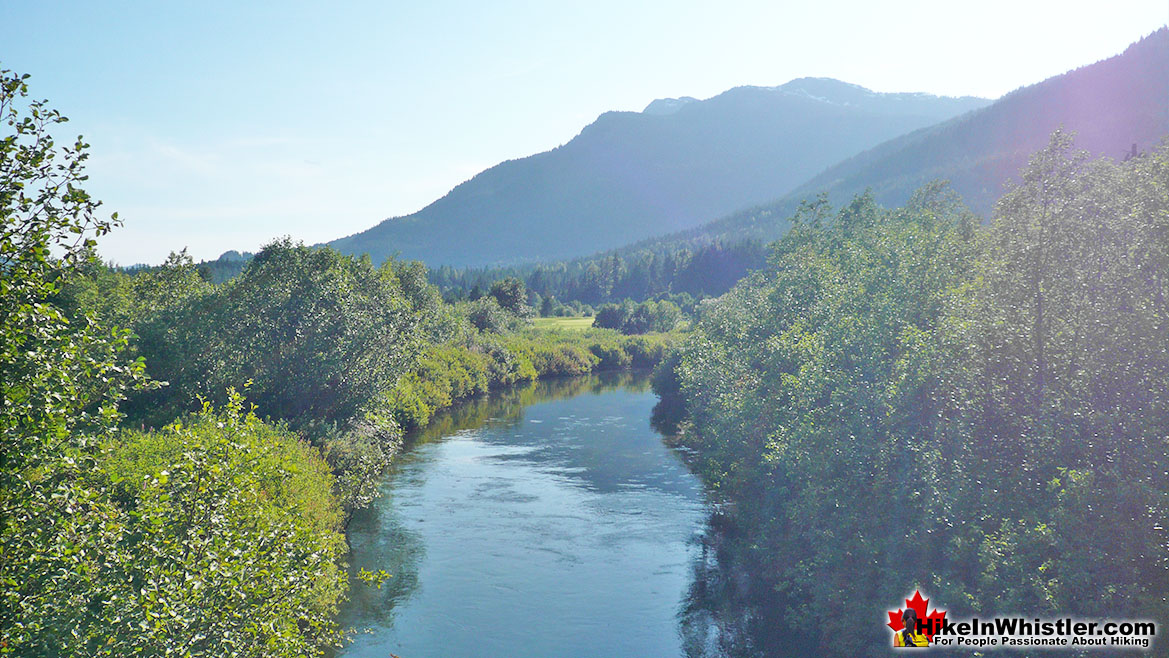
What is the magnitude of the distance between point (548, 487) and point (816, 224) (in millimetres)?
34583

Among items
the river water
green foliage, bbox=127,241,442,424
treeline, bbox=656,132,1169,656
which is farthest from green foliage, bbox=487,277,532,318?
treeline, bbox=656,132,1169,656

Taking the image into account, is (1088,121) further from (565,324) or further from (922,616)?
(922,616)

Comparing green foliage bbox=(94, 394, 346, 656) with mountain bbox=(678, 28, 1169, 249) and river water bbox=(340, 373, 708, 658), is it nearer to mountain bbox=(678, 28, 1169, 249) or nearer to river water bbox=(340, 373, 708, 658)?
river water bbox=(340, 373, 708, 658)

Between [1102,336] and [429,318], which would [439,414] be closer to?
[429,318]

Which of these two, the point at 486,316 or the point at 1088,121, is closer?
the point at 486,316

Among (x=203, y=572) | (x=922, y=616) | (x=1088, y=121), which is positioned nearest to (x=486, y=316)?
(x=922, y=616)

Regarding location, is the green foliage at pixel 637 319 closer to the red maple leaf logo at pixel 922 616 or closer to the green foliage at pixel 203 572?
the red maple leaf logo at pixel 922 616

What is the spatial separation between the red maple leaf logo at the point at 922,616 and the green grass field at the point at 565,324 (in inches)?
4091

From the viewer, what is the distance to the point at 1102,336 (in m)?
18.0

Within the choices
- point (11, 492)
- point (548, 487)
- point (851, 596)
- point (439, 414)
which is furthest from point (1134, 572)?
point (439, 414)

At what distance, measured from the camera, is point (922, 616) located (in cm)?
1878

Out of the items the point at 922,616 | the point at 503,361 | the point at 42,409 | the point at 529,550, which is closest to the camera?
the point at 42,409

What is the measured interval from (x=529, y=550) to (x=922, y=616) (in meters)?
18.3

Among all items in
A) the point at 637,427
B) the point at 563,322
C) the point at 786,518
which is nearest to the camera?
the point at 786,518
